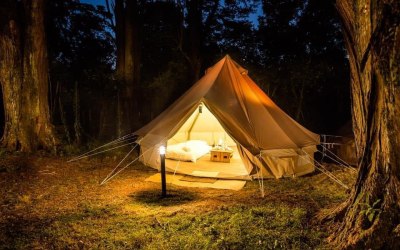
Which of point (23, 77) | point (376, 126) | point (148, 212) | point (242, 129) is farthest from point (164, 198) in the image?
point (23, 77)

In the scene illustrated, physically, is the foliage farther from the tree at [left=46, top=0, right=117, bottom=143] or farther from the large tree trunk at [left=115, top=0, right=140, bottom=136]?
the tree at [left=46, top=0, right=117, bottom=143]

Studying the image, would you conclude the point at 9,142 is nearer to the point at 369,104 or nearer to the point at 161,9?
the point at 369,104

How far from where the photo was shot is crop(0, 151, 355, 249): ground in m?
3.57

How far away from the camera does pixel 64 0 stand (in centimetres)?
1225

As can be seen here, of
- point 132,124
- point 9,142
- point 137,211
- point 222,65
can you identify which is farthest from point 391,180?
point 132,124

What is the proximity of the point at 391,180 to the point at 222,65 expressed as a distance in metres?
4.55

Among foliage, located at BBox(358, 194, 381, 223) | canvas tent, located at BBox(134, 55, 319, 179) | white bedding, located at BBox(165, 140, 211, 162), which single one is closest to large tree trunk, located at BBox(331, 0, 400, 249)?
foliage, located at BBox(358, 194, 381, 223)

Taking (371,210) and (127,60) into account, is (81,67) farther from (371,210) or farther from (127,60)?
(371,210)


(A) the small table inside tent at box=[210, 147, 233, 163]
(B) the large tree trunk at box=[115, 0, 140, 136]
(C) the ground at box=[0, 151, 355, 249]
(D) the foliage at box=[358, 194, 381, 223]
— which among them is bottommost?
(C) the ground at box=[0, 151, 355, 249]

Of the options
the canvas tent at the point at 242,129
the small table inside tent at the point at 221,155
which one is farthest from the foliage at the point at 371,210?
the small table inside tent at the point at 221,155

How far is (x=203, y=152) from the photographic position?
308 inches

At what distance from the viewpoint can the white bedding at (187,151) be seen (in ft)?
23.7

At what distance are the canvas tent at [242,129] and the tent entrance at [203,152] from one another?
2 centimetres

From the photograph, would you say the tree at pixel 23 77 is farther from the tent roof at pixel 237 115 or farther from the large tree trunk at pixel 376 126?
the large tree trunk at pixel 376 126
